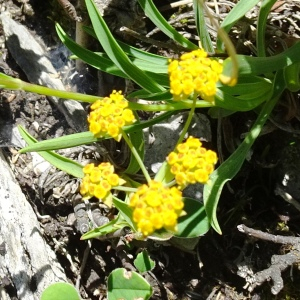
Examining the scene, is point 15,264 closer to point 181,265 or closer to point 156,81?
point 181,265

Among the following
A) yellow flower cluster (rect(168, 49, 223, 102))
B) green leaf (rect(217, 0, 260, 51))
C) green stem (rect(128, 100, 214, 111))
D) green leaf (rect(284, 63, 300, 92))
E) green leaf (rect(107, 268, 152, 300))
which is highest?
green leaf (rect(217, 0, 260, 51))

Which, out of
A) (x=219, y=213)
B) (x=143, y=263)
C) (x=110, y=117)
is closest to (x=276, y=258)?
(x=219, y=213)

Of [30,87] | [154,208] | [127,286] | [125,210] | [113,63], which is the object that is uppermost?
[30,87]

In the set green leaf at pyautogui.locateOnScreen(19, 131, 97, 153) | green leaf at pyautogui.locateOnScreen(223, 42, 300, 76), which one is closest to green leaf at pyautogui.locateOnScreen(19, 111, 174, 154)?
green leaf at pyautogui.locateOnScreen(19, 131, 97, 153)

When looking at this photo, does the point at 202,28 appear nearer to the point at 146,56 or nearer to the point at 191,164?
the point at 146,56

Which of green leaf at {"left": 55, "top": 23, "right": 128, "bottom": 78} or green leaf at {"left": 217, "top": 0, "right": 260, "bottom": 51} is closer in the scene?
green leaf at {"left": 217, "top": 0, "right": 260, "bottom": 51}

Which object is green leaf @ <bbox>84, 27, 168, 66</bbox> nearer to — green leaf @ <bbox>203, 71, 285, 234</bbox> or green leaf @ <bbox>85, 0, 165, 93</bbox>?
green leaf @ <bbox>85, 0, 165, 93</bbox>

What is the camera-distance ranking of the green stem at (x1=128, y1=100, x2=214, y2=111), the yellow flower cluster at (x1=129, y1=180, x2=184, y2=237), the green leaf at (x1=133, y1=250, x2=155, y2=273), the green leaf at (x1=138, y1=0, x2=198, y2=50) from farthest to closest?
the green leaf at (x1=133, y1=250, x2=155, y2=273) → the green leaf at (x1=138, y1=0, x2=198, y2=50) → the green stem at (x1=128, y1=100, x2=214, y2=111) → the yellow flower cluster at (x1=129, y1=180, x2=184, y2=237)
